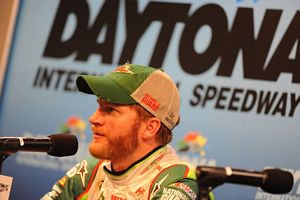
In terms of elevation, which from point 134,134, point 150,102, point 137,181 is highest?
point 150,102

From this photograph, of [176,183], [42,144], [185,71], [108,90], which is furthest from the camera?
[185,71]

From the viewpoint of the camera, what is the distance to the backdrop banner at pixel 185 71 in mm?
2939

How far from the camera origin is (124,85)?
198 cm

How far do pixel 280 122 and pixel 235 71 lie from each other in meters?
0.34

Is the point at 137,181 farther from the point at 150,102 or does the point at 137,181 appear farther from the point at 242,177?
the point at 242,177

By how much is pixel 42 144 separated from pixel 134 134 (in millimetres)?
348

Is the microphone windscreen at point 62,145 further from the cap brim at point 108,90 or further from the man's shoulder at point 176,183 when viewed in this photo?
the man's shoulder at point 176,183

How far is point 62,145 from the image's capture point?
185 centimetres

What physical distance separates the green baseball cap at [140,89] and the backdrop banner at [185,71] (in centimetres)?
98

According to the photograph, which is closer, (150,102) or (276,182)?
(276,182)

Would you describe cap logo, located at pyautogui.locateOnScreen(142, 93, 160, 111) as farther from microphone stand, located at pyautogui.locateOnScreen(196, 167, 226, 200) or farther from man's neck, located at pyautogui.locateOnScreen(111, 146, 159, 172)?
microphone stand, located at pyautogui.locateOnScreen(196, 167, 226, 200)

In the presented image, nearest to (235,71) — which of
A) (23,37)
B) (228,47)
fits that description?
(228,47)

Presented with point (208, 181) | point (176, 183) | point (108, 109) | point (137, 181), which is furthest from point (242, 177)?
point (108, 109)

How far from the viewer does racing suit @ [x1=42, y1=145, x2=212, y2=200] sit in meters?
1.87
